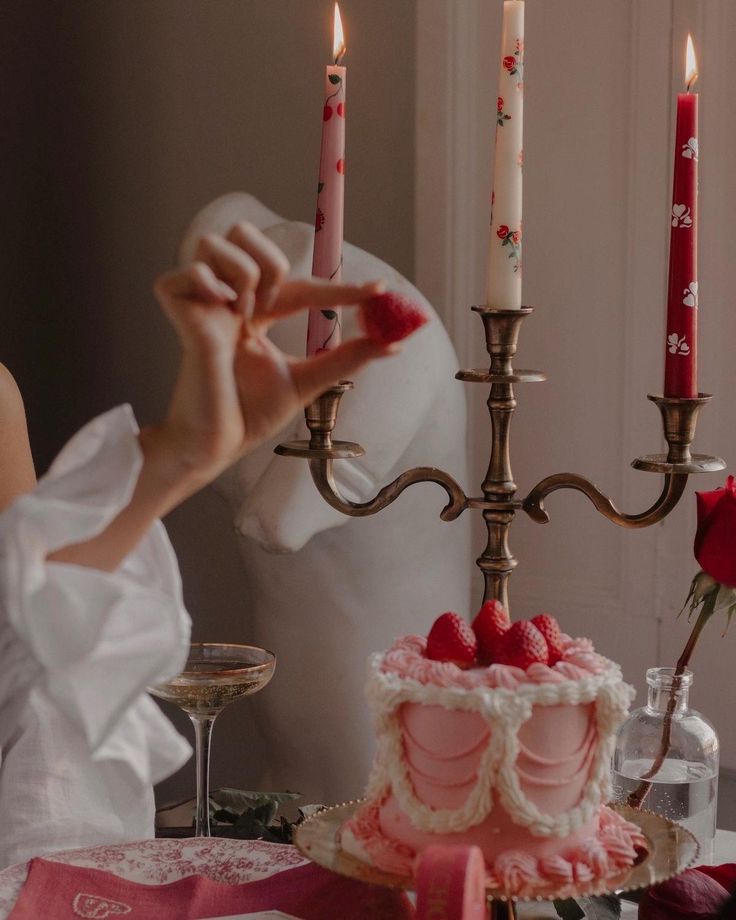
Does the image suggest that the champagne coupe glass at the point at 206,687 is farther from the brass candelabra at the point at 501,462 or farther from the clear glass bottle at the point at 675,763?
the clear glass bottle at the point at 675,763

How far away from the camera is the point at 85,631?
1.83 ft

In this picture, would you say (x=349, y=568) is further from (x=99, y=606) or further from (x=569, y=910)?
(x=99, y=606)

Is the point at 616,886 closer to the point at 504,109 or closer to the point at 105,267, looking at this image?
the point at 504,109

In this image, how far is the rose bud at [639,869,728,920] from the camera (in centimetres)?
83

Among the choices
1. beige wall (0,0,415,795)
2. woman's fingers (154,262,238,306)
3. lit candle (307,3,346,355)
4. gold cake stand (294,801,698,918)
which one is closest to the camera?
woman's fingers (154,262,238,306)

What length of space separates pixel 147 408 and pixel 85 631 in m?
1.77

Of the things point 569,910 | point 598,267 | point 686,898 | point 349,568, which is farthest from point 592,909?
point 598,267

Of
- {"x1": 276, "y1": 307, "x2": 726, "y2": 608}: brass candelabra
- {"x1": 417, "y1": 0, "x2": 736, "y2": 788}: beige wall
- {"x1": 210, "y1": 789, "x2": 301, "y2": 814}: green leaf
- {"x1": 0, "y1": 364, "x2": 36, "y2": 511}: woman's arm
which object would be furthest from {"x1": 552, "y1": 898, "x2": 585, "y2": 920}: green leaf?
{"x1": 417, "y1": 0, "x2": 736, "y2": 788}: beige wall

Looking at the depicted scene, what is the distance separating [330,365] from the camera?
60 centimetres

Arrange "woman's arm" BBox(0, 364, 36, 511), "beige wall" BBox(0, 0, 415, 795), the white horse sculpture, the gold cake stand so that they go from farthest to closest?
"beige wall" BBox(0, 0, 415, 795) < the white horse sculpture < "woman's arm" BBox(0, 364, 36, 511) < the gold cake stand

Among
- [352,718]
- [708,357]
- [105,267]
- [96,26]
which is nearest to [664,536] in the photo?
[708,357]

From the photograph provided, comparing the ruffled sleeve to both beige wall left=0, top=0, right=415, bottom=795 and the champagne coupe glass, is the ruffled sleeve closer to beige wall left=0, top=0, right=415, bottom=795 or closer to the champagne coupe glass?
the champagne coupe glass

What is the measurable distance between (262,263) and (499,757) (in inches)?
14.4

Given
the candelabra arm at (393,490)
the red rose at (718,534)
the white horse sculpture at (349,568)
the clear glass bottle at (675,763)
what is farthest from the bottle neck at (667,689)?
the white horse sculpture at (349,568)
